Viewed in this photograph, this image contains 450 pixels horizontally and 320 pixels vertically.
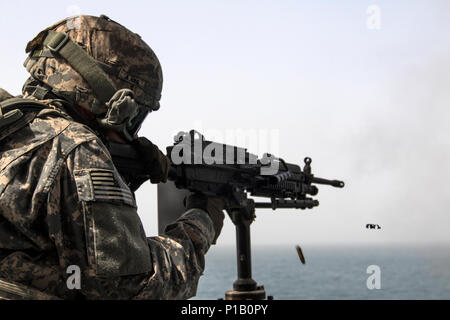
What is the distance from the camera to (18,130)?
7.25 feet

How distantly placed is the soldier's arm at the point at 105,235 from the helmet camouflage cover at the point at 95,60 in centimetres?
47

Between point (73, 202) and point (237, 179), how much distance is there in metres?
3.33

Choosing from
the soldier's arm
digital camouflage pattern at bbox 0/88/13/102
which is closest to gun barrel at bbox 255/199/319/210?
the soldier's arm

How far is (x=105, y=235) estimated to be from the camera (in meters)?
2.10

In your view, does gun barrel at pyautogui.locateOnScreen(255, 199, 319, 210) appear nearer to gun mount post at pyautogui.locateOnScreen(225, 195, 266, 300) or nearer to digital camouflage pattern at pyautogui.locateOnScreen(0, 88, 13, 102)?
gun mount post at pyautogui.locateOnScreen(225, 195, 266, 300)

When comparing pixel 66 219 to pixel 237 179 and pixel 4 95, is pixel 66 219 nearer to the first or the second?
pixel 4 95

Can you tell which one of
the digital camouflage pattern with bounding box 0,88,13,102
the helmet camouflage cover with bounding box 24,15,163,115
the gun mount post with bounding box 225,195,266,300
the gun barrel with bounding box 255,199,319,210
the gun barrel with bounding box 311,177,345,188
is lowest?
the gun mount post with bounding box 225,195,266,300

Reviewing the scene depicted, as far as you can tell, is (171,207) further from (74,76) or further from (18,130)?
(18,130)

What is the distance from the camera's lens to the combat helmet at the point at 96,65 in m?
2.56

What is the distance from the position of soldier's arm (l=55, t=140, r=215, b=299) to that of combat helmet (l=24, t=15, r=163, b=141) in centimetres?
42

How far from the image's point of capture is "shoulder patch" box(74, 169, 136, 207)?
2121 millimetres

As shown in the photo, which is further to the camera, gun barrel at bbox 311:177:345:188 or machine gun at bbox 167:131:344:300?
gun barrel at bbox 311:177:345:188
